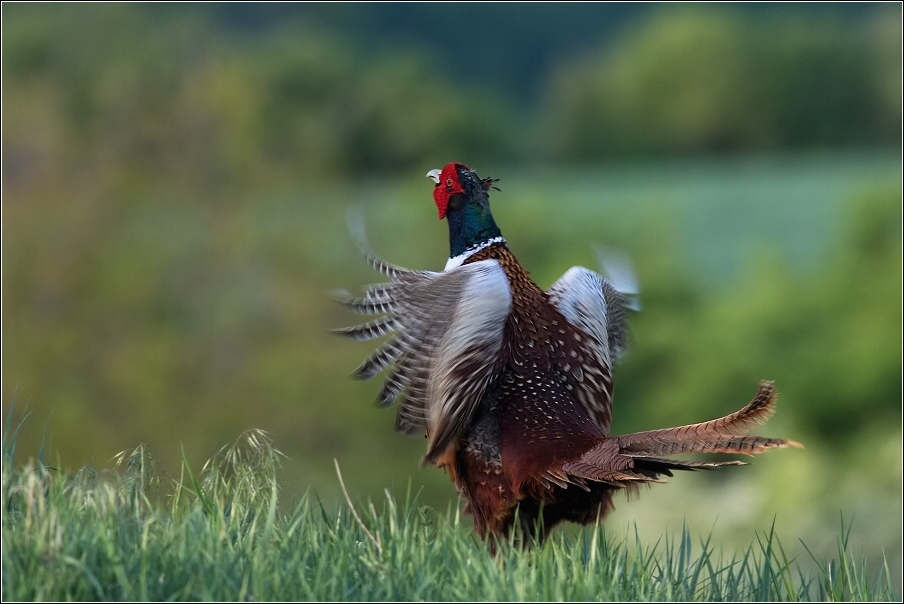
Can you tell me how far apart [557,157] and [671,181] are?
448 cm

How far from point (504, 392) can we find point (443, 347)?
442 mm

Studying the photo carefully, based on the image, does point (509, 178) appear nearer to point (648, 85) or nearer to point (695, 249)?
point (695, 249)

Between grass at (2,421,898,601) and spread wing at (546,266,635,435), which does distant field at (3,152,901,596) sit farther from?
grass at (2,421,898,601)

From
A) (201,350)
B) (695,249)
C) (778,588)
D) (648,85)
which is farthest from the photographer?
(648,85)

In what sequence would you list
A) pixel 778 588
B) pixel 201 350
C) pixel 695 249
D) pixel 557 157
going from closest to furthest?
pixel 778 588 < pixel 201 350 < pixel 695 249 < pixel 557 157

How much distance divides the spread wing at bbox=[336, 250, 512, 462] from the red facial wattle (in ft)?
2.12

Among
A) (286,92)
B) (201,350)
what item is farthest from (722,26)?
(201,350)

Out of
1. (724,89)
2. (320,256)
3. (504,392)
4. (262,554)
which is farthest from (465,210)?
(724,89)

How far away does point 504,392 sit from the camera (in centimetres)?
489

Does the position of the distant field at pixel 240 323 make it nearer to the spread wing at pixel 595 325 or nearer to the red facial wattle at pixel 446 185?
the spread wing at pixel 595 325

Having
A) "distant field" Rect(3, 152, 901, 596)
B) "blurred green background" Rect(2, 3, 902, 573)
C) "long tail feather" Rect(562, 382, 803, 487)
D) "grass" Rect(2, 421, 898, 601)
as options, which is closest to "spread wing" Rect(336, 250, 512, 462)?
"grass" Rect(2, 421, 898, 601)

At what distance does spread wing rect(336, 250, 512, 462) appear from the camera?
4590 millimetres

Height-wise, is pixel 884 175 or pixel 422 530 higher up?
pixel 884 175

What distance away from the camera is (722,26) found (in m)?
36.6
